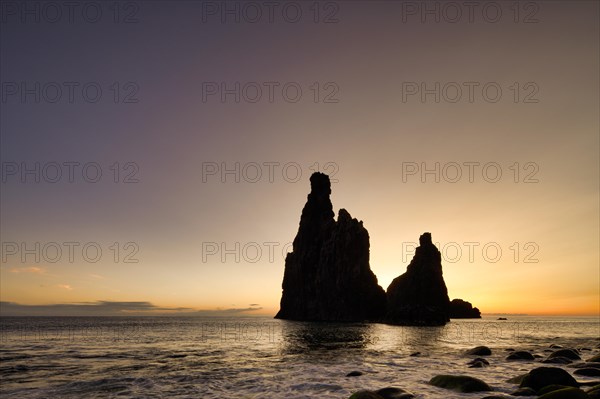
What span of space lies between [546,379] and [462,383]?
3850 millimetres

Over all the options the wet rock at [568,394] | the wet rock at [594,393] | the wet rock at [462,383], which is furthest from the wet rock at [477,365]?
the wet rock at [568,394]

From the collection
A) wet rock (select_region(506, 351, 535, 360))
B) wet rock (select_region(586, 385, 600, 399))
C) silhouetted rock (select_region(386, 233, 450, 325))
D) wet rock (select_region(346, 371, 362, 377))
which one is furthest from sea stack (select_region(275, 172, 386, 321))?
wet rock (select_region(586, 385, 600, 399))

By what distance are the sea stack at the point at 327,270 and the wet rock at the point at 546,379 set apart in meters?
125

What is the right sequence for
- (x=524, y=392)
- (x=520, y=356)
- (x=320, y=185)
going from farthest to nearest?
1. (x=320, y=185)
2. (x=520, y=356)
3. (x=524, y=392)

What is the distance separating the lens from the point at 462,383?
19656mm

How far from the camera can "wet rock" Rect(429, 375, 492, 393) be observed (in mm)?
19188

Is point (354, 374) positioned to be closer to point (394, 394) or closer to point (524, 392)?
point (394, 394)

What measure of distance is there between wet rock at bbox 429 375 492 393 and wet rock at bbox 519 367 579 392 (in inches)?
78.3

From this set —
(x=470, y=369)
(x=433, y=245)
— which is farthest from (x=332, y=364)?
(x=433, y=245)

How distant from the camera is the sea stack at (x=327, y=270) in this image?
14388cm

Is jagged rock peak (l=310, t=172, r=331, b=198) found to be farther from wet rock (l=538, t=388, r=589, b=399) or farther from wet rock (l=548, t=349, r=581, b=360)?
wet rock (l=538, t=388, r=589, b=399)

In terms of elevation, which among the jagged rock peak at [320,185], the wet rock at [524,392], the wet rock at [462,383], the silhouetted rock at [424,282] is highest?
the jagged rock peak at [320,185]

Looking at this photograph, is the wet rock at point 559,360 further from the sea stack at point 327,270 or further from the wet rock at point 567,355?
the sea stack at point 327,270

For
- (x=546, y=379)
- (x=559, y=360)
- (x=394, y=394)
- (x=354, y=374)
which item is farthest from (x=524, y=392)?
(x=559, y=360)
